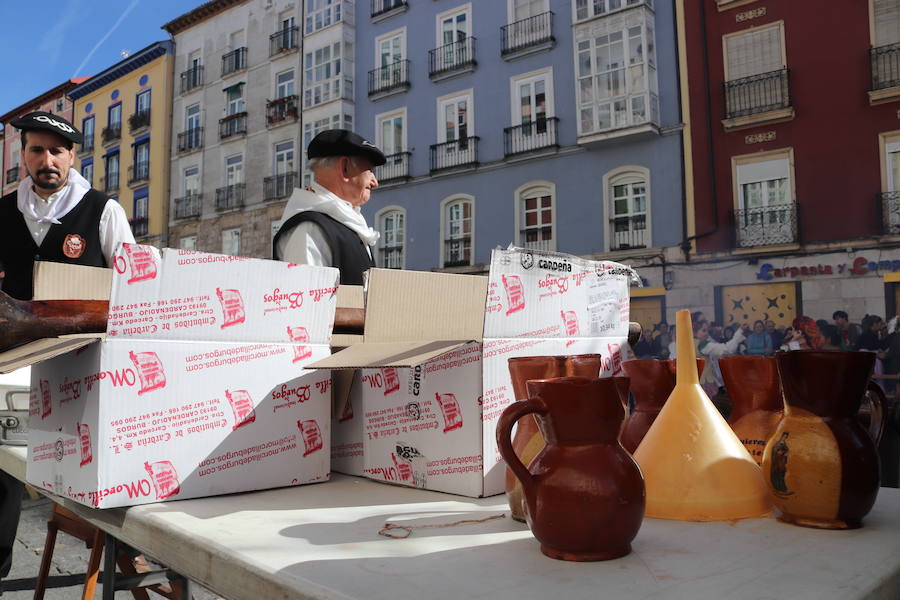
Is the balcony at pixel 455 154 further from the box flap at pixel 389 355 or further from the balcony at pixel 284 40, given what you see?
the box flap at pixel 389 355

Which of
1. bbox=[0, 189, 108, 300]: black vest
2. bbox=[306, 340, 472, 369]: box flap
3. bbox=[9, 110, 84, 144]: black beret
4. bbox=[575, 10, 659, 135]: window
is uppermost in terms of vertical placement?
bbox=[575, 10, 659, 135]: window

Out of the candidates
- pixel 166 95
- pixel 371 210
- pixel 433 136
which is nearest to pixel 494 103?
pixel 433 136

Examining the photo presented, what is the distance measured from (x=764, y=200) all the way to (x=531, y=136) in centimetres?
398

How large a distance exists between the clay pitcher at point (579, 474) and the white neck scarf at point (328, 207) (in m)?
1.40

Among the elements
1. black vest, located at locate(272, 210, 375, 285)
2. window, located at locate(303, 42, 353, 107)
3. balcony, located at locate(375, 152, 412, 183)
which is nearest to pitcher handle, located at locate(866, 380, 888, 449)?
black vest, located at locate(272, 210, 375, 285)

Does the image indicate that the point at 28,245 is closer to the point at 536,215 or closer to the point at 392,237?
the point at 536,215

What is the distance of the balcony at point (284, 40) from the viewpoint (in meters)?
16.1

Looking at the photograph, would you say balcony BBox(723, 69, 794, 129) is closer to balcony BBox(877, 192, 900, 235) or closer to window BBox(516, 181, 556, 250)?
balcony BBox(877, 192, 900, 235)

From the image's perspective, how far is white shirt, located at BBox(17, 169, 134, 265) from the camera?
1699mm

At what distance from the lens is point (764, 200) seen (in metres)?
9.70

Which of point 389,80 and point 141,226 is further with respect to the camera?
point 141,226

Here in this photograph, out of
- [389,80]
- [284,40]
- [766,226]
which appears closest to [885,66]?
[766,226]

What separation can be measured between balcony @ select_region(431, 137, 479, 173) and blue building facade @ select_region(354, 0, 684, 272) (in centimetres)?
3

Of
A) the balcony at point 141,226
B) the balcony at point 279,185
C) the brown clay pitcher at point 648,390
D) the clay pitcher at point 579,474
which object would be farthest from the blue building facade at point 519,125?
the clay pitcher at point 579,474
